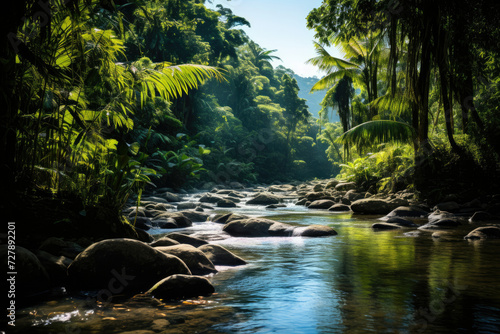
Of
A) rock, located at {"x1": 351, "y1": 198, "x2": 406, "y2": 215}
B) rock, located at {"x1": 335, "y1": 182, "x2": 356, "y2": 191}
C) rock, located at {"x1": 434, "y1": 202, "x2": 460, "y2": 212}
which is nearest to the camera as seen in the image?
rock, located at {"x1": 434, "y1": 202, "x2": 460, "y2": 212}

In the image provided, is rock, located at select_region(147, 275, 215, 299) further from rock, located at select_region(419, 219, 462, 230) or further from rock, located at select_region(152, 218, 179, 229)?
rock, located at select_region(419, 219, 462, 230)

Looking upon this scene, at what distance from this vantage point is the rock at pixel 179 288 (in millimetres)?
3334

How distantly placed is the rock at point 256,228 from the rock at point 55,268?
3847 millimetres

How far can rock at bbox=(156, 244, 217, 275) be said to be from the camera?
4.29 m

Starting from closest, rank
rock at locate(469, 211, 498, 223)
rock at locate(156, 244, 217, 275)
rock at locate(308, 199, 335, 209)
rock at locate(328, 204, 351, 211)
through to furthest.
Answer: rock at locate(156, 244, 217, 275) → rock at locate(469, 211, 498, 223) → rock at locate(328, 204, 351, 211) → rock at locate(308, 199, 335, 209)

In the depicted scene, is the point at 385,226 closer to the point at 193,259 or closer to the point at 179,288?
the point at 193,259

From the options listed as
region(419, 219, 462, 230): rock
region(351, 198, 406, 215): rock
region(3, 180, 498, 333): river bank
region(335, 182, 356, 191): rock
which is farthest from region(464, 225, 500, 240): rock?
region(335, 182, 356, 191): rock

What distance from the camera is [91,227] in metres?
4.91

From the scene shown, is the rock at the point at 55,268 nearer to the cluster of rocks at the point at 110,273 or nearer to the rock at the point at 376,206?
the cluster of rocks at the point at 110,273

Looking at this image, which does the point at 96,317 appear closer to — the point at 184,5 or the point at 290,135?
the point at 184,5

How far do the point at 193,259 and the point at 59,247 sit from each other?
145cm

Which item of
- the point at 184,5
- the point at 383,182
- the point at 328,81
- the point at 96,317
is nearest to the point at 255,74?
the point at 184,5

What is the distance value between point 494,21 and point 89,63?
8056mm

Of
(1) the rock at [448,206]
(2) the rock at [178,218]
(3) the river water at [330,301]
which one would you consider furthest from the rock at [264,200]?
(3) the river water at [330,301]
